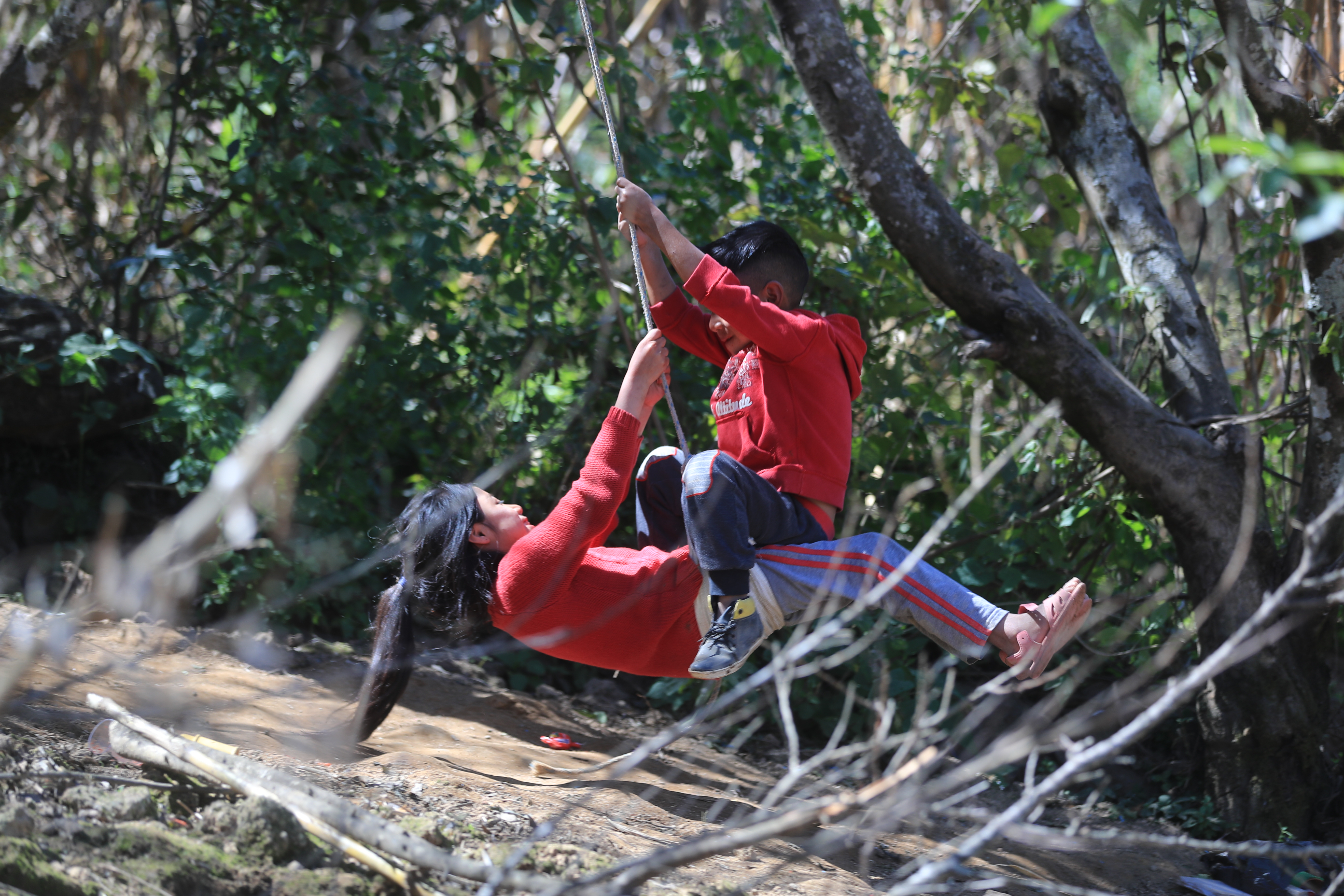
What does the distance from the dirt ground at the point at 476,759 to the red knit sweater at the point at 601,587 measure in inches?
15.5

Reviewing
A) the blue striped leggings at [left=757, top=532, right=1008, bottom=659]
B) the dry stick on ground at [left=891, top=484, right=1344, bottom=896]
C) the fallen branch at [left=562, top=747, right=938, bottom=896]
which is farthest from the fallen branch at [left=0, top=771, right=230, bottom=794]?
the dry stick on ground at [left=891, top=484, right=1344, bottom=896]

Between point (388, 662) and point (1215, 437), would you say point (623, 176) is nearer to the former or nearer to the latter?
point (388, 662)

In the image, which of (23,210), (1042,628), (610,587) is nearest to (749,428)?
(610,587)

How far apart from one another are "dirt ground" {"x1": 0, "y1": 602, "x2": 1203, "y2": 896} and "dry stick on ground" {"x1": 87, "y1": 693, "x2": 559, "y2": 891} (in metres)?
0.09

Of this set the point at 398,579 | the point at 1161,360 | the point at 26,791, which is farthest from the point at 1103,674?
the point at 26,791

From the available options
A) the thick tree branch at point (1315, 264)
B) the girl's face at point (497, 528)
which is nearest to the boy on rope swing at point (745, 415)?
the girl's face at point (497, 528)

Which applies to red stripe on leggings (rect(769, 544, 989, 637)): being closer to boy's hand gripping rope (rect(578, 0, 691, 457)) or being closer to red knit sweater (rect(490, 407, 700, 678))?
red knit sweater (rect(490, 407, 700, 678))

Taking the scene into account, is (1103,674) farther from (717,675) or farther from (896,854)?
(717,675)

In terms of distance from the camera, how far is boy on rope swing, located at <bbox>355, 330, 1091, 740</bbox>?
2562 millimetres

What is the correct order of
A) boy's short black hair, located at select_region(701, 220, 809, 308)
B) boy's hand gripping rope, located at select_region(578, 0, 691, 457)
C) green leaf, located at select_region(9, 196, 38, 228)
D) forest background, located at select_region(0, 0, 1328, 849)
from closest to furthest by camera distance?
boy's hand gripping rope, located at select_region(578, 0, 691, 457), boy's short black hair, located at select_region(701, 220, 809, 308), forest background, located at select_region(0, 0, 1328, 849), green leaf, located at select_region(9, 196, 38, 228)

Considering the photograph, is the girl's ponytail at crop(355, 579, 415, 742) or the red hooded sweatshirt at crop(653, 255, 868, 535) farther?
the girl's ponytail at crop(355, 579, 415, 742)

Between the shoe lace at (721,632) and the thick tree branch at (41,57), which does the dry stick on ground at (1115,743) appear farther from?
the thick tree branch at (41,57)

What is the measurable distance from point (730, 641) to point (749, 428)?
625 mm

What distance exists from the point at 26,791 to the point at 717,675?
1441 mm
